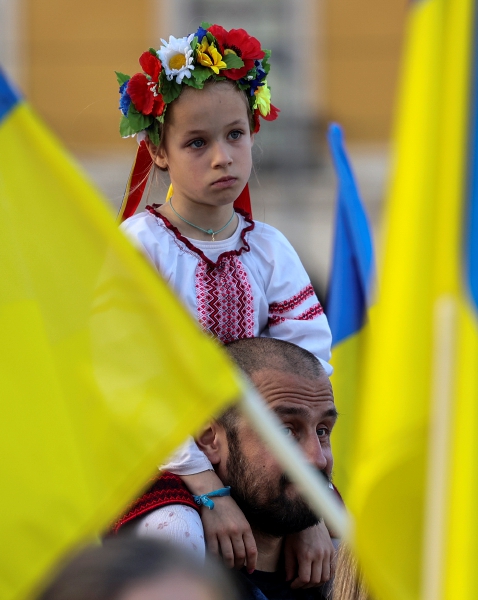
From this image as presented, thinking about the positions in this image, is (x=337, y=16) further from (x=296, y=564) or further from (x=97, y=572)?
(x=97, y=572)

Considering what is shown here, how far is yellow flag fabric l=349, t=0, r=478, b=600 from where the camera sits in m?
1.75

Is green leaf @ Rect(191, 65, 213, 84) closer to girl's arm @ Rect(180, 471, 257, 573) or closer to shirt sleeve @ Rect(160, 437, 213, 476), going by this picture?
shirt sleeve @ Rect(160, 437, 213, 476)

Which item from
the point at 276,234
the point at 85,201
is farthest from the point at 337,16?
the point at 85,201

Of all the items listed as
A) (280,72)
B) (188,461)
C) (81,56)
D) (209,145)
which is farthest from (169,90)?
(280,72)

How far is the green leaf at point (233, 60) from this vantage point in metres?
3.16

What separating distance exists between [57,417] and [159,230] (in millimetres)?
1111

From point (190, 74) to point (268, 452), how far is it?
1045 millimetres

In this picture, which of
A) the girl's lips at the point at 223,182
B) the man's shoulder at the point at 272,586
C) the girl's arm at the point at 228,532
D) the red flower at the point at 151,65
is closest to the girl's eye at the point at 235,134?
the girl's lips at the point at 223,182

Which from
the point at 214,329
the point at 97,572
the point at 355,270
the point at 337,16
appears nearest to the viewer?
the point at 97,572

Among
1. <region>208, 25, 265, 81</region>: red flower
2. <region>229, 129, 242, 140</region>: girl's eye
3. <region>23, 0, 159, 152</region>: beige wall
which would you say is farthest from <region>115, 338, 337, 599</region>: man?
<region>23, 0, 159, 152</region>: beige wall

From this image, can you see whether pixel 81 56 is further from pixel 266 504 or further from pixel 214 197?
pixel 266 504

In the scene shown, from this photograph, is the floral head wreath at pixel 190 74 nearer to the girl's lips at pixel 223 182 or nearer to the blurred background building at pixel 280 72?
the girl's lips at pixel 223 182

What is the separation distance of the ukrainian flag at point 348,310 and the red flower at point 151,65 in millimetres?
655

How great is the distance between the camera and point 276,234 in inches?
131
